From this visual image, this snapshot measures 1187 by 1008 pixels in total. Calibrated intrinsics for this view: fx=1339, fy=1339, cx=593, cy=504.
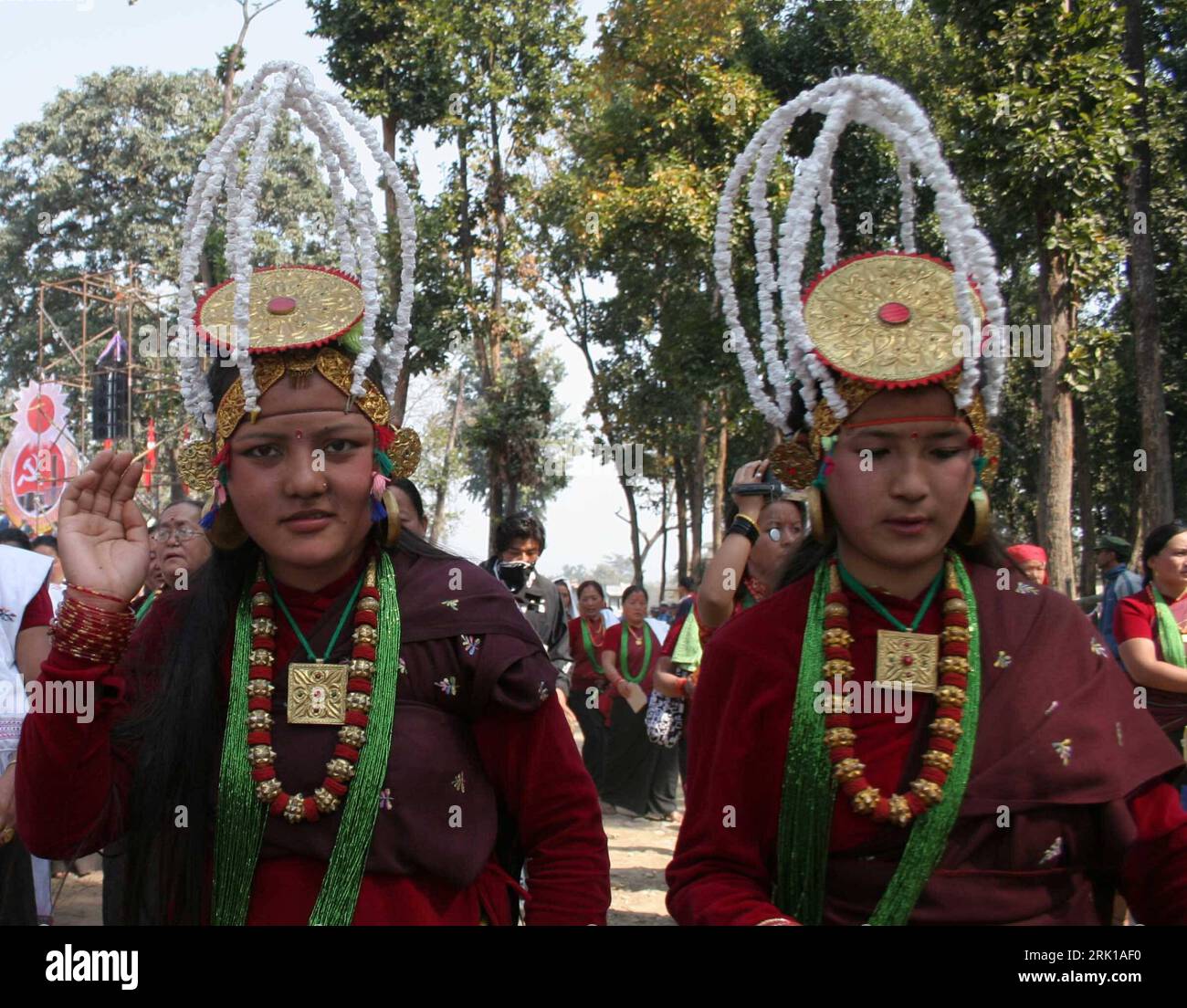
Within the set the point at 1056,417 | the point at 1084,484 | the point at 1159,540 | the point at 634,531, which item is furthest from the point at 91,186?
the point at 1159,540

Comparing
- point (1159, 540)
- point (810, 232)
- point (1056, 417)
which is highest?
point (1056, 417)

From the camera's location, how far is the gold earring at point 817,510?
2.62 metres

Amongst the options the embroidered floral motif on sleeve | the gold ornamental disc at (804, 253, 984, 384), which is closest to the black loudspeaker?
the gold ornamental disc at (804, 253, 984, 384)

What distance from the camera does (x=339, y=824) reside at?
2480 mm

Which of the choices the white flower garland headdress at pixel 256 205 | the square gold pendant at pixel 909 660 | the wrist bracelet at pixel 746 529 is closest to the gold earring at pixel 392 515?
the white flower garland headdress at pixel 256 205

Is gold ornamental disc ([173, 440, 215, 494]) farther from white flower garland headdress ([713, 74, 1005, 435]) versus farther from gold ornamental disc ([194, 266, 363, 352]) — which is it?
white flower garland headdress ([713, 74, 1005, 435])

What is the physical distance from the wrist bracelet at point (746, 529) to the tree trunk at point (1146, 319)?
1040cm

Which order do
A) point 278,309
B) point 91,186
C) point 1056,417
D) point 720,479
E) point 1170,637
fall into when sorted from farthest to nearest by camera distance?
point 91,186 < point 720,479 < point 1056,417 < point 1170,637 < point 278,309

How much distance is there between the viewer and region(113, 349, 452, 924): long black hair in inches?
100

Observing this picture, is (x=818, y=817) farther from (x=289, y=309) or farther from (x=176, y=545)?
(x=176, y=545)

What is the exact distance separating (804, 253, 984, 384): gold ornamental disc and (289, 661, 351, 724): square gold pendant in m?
1.13

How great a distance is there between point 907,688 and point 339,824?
3.59ft

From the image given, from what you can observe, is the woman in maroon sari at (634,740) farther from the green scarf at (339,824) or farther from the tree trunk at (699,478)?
the tree trunk at (699,478)

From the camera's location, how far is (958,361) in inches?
99.2
